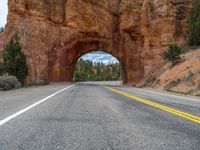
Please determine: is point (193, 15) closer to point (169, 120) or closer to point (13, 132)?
point (169, 120)

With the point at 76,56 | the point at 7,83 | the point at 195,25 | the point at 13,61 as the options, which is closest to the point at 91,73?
the point at 76,56

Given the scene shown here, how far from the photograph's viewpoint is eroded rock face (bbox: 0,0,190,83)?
4359 cm

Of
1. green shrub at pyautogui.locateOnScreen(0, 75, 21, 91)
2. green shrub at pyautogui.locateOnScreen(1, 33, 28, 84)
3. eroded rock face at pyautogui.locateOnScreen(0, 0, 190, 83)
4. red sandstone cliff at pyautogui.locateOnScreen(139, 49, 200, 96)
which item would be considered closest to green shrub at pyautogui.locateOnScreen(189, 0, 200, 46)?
eroded rock face at pyautogui.locateOnScreen(0, 0, 190, 83)

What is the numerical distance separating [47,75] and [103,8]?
50.7 ft

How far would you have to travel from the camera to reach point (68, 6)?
153 feet

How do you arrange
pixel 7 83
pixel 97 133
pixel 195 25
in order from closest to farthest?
1. pixel 97 133
2. pixel 7 83
3. pixel 195 25

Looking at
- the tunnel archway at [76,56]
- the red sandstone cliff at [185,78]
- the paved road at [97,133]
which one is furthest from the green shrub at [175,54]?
the paved road at [97,133]

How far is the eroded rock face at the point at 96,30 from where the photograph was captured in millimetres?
43594

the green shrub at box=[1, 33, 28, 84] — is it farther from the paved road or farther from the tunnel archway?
the paved road

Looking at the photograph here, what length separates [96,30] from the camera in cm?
4666

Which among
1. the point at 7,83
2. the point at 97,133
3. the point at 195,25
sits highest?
the point at 195,25

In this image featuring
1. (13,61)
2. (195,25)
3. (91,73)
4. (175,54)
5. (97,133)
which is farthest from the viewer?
(91,73)

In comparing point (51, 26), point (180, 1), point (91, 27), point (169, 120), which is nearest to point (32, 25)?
point (51, 26)

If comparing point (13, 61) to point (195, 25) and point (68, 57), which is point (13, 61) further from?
point (195, 25)
